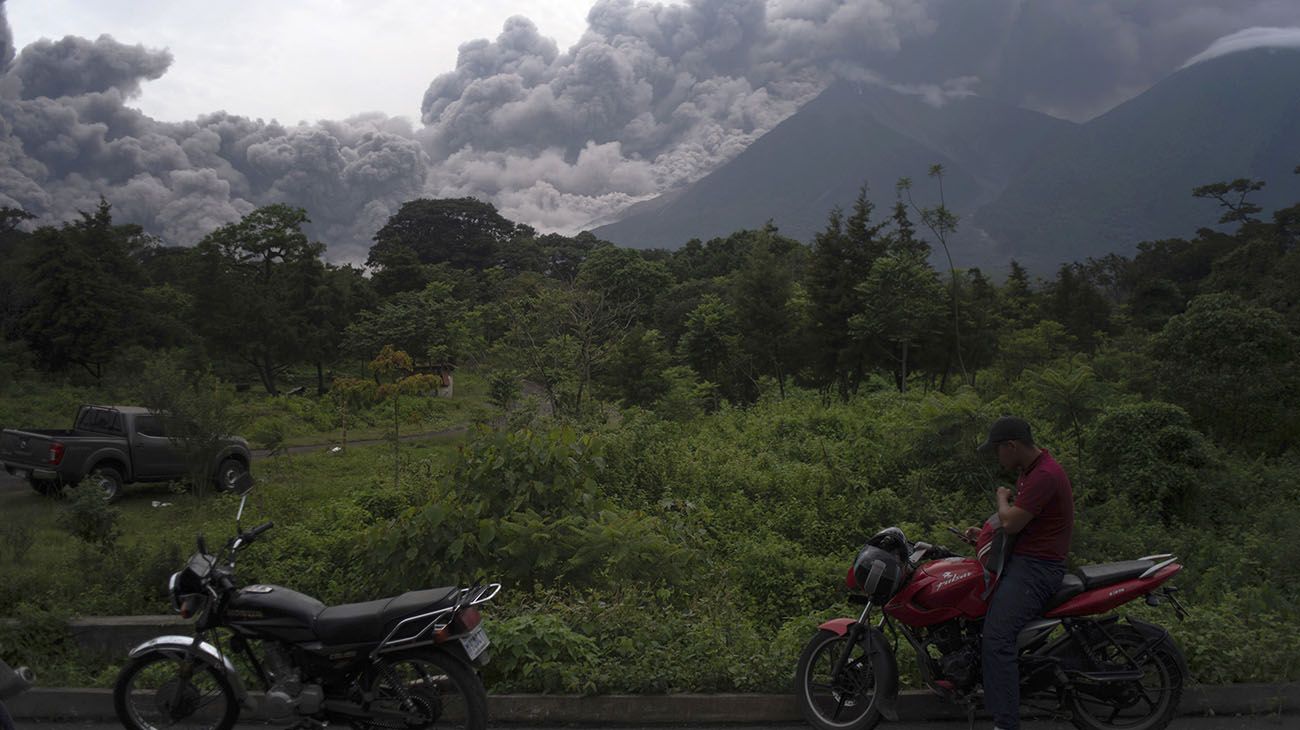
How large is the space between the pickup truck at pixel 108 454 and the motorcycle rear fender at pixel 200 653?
967cm

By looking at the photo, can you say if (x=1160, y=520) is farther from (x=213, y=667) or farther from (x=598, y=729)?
(x=213, y=667)

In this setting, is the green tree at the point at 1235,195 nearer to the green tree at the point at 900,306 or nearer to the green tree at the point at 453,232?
the green tree at the point at 900,306

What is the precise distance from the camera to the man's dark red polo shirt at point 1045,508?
3.91 m

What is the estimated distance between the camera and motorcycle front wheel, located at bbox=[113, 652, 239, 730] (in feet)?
13.7

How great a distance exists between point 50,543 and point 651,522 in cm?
746

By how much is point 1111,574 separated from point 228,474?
45.3 ft

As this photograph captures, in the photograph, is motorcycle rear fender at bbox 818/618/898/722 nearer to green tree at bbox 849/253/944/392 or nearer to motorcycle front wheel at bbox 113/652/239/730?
motorcycle front wheel at bbox 113/652/239/730

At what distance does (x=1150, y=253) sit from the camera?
45.4 meters

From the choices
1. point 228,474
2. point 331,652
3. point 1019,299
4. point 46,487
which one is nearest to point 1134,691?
point 331,652

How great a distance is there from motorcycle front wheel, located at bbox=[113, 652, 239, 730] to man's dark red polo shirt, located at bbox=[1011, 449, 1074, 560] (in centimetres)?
405

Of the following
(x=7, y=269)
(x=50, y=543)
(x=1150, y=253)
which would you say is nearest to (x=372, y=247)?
(x=7, y=269)

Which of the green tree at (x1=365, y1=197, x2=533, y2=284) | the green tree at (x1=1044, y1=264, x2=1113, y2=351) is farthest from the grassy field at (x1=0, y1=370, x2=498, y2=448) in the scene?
the green tree at (x1=365, y1=197, x2=533, y2=284)

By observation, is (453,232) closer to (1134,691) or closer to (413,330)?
(413,330)

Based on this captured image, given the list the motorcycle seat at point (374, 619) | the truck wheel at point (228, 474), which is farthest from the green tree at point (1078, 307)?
the motorcycle seat at point (374, 619)
